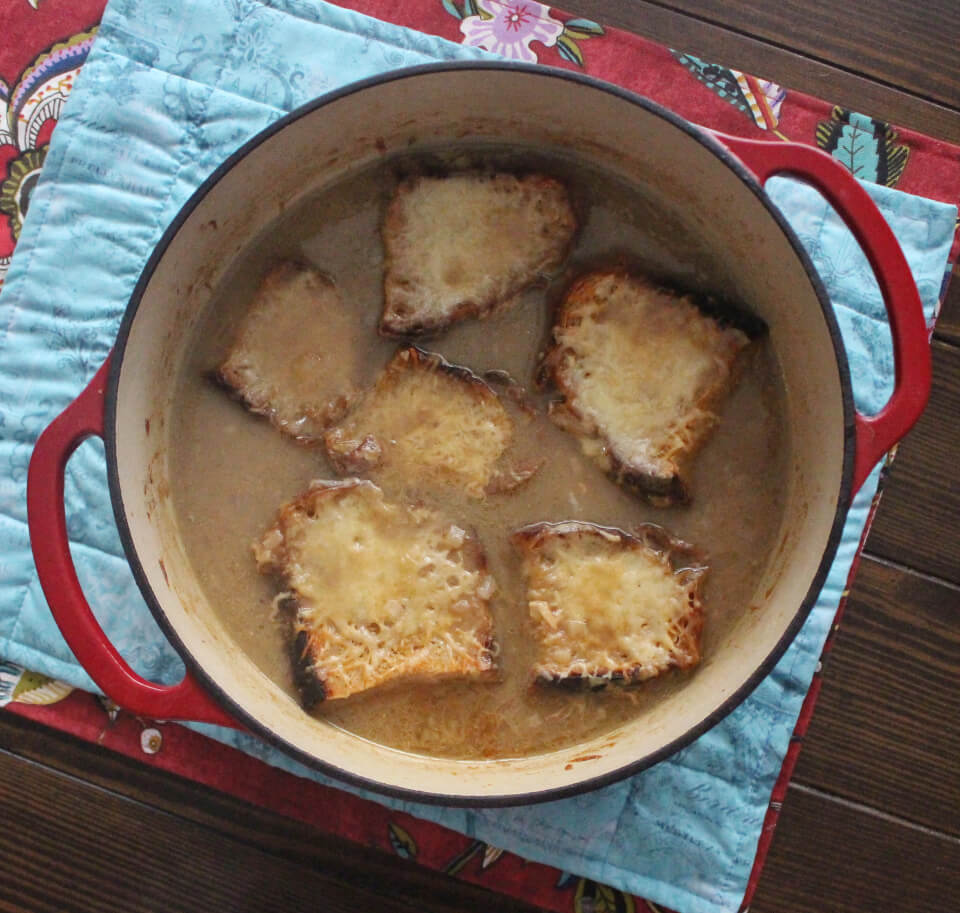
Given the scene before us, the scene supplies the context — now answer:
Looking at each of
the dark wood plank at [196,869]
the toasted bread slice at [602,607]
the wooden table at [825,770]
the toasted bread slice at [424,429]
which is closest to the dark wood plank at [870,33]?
the wooden table at [825,770]

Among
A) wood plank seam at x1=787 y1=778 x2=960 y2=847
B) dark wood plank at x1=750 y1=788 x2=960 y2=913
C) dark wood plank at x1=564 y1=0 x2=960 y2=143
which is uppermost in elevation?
dark wood plank at x1=564 y1=0 x2=960 y2=143

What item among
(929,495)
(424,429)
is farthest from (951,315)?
(424,429)

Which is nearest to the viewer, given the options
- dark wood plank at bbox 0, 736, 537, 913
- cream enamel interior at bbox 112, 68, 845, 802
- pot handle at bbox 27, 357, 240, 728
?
pot handle at bbox 27, 357, 240, 728

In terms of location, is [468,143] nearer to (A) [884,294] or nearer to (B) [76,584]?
(A) [884,294]

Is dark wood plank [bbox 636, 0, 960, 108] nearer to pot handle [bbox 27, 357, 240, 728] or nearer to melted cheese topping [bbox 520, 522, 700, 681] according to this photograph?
melted cheese topping [bbox 520, 522, 700, 681]

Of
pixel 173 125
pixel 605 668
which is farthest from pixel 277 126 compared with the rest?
pixel 605 668

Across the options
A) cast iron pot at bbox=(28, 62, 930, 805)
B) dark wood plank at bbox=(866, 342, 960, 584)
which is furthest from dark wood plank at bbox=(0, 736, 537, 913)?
dark wood plank at bbox=(866, 342, 960, 584)
